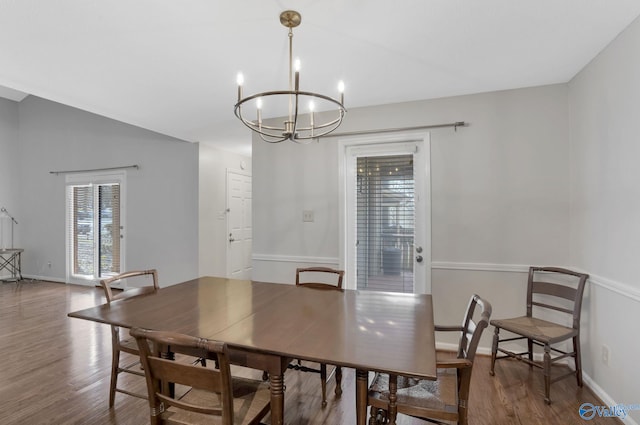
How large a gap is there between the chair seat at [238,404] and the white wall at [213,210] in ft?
11.7

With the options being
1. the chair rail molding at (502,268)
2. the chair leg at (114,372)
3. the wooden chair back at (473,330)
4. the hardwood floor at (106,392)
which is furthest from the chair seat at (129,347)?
the chair rail molding at (502,268)

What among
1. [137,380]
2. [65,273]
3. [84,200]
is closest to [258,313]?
[137,380]

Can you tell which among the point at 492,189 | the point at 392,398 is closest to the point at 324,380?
the point at 392,398

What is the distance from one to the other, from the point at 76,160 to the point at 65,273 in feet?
7.04

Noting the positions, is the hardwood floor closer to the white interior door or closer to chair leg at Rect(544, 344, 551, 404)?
chair leg at Rect(544, 344, 551, 404)

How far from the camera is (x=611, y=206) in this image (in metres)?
2.18

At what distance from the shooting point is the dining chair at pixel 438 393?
139cm

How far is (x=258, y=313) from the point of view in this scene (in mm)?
1762

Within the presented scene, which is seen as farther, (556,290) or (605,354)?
(556,290)

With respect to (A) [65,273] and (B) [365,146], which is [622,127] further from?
(A) [65,273]

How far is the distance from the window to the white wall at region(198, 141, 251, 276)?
5.47 feet

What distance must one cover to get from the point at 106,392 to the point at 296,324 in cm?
182

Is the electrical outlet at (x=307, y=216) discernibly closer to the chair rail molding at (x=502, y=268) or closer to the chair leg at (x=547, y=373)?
the chair rail molding at (x=502, y=268)

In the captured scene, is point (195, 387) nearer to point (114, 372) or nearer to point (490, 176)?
point (114, 372)
